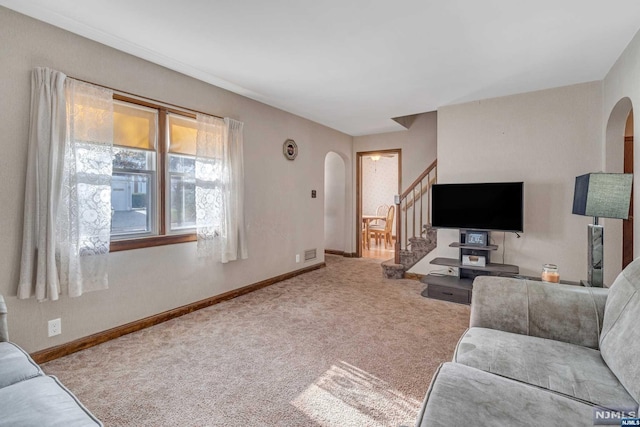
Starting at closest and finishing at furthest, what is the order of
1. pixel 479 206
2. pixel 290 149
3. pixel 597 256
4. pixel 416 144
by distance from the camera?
pixel 597 256 < pixel 479 206 < pixel 290 149 < pixel 416 144

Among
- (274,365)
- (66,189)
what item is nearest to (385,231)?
(274,365)

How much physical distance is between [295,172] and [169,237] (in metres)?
2.24

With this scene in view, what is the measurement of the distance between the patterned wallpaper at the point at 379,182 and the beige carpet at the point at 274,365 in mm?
5583

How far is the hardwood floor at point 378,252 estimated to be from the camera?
6.56 metres

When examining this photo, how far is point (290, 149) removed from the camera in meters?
4.68

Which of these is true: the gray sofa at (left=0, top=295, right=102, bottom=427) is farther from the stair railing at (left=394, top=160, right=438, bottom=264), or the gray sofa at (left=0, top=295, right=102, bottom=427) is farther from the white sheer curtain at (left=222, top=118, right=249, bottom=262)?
the stair railing at (left=394, top=160, right=438, bottom=264)

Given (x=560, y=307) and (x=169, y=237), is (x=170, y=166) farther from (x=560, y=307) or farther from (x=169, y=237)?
(x=560, y=307)

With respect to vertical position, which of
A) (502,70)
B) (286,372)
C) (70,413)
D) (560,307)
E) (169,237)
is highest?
(502,70)

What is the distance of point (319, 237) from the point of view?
214 inches

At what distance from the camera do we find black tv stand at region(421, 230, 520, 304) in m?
3.60

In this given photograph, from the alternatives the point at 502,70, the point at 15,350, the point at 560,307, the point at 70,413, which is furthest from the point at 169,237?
the point at 502,70

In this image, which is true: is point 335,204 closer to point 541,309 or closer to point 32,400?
point 541,309

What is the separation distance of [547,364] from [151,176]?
10.9 feet

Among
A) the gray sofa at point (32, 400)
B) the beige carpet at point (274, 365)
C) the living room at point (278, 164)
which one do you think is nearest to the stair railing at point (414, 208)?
the living room at point (278, 164)
